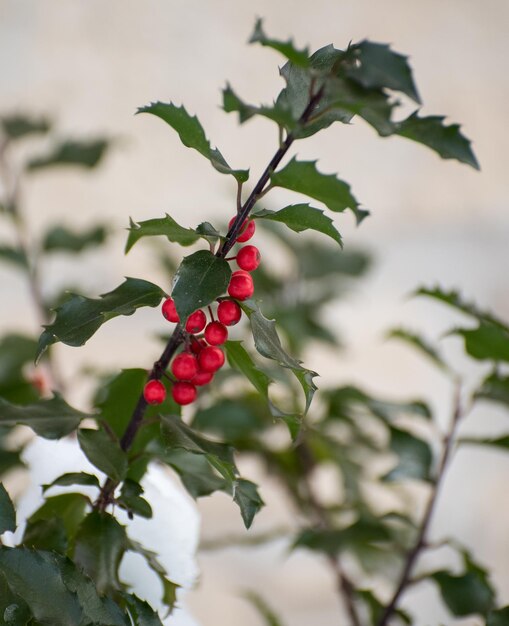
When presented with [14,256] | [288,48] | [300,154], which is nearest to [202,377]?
[288,48]

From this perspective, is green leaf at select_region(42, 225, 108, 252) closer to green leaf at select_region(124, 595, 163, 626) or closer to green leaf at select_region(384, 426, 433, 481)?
green leaf at select_region(384, 426, 433, 481)

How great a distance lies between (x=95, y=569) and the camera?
272 mm

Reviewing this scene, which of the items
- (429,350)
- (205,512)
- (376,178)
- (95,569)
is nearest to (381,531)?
(429,350)

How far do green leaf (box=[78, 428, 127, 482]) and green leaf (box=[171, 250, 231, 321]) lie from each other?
62 mm

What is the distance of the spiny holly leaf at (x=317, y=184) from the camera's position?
0.22 m

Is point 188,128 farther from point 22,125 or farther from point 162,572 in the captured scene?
point 22,125

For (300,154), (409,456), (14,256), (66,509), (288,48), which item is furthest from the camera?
(300,154)

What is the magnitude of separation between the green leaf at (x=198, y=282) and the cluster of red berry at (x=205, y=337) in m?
0.01

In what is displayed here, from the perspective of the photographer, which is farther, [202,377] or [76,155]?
[76,155]

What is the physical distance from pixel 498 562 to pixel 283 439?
16.4 inches

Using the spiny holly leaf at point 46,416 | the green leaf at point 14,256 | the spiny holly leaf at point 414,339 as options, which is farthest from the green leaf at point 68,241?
the spiny holly leaf at point 46,416

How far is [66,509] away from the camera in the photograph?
1.02ft

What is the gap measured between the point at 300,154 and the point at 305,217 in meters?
0.74

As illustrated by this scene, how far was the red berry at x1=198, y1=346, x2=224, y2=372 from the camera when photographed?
0.27 m
